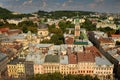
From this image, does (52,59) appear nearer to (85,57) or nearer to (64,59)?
(64,59)

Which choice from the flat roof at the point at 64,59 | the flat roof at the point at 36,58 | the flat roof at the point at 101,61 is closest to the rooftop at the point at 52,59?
the flat roof at the point at 64,59

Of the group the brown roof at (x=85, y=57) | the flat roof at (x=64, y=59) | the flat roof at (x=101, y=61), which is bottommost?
the flat roof at (x=101, y=61)

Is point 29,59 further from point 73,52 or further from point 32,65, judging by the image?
point 73,52

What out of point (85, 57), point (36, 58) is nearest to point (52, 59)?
point (36, 58)

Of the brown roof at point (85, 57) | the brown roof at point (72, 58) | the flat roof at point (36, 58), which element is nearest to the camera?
the brown roof at point (85, 57)

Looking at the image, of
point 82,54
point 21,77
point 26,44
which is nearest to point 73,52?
point 82,54

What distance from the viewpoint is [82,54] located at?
60.6 meters

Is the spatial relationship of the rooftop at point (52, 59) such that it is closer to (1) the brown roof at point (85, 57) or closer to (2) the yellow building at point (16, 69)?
(1) the brown roof at point (85, 57)

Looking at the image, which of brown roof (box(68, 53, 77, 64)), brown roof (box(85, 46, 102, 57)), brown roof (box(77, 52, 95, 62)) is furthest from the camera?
brown roof (box(85, 46, 102, 57))

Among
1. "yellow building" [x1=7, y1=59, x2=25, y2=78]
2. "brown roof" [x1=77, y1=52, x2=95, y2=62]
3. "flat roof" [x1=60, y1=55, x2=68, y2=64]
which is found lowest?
"yellow building" [x1=7, y1=59, x2=25, y2=78]

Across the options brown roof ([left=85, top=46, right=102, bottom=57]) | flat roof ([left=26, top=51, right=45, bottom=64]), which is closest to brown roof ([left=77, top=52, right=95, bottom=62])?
brown roof ([left=85, top=46, right=102, bottom=57])

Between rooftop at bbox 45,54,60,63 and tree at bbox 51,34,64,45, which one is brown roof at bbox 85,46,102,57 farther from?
tree at bbox 51,34,64,45

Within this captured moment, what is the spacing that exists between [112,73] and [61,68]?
47.5 ft

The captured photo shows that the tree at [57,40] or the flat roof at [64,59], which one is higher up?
the tree at [57,40]
